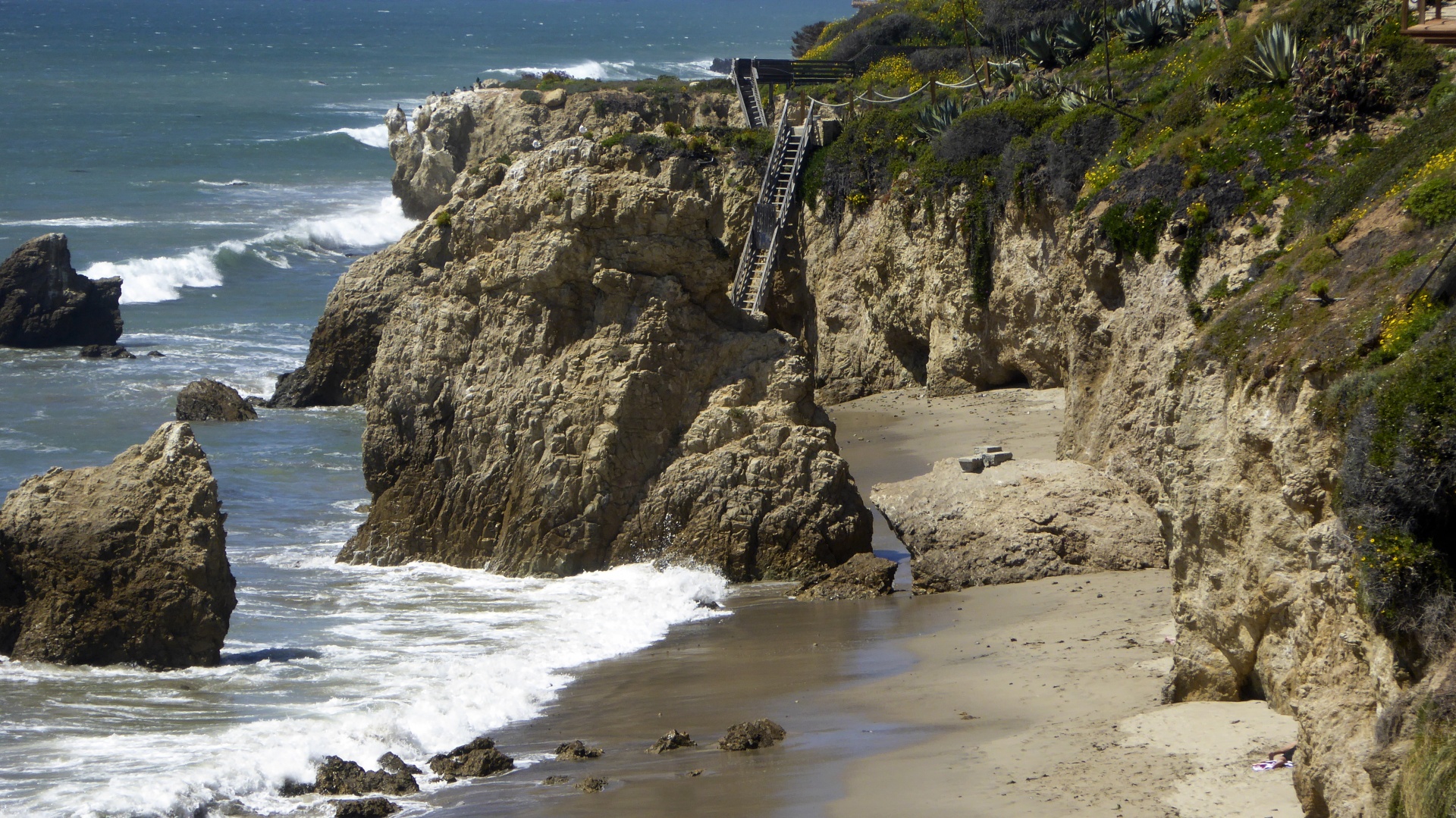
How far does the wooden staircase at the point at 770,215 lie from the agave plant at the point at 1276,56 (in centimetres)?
1099

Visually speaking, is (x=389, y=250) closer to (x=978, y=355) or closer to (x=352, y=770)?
(x=978, y=355)

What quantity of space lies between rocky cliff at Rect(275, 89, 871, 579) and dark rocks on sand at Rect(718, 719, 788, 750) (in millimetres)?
5684

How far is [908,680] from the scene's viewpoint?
12516mm

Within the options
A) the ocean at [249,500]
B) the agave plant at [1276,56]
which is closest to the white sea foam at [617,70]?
the ocean at [249,500]

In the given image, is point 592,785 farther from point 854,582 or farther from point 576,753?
point 854,582

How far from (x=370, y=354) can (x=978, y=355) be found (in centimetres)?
1268

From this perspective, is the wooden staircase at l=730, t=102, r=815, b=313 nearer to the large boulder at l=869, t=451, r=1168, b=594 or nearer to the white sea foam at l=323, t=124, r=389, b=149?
the large boulder at l=869, t=451, r=1168, b=594

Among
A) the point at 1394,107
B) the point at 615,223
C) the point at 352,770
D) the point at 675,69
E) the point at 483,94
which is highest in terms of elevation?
the point at 675,69

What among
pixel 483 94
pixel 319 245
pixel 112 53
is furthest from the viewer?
pixel 112 53

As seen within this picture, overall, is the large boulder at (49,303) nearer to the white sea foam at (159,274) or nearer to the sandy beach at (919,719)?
the white sea foam at (159,274)

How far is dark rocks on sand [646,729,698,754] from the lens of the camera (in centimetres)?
1136

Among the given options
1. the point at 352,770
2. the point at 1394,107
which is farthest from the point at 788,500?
the point at 1394,107

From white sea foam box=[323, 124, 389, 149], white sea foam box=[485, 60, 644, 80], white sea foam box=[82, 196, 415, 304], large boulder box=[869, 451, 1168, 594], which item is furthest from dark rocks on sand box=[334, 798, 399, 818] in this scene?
white sea foam box=[485, 60, 644, 80]

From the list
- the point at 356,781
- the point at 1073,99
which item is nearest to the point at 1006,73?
the point at 1073,99
